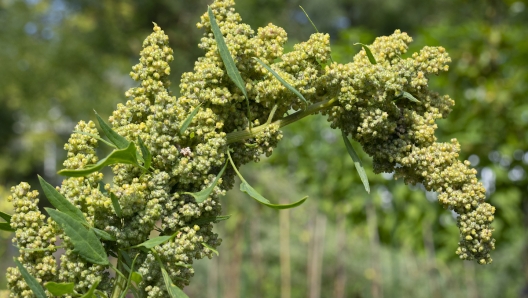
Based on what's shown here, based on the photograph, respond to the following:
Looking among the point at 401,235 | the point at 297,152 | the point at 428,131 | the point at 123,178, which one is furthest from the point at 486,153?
the point at 123,178

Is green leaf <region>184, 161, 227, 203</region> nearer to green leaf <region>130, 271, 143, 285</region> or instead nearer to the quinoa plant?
the quinoa plant

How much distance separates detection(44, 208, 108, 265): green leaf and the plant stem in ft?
0.72

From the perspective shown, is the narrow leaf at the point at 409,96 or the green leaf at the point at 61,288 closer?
the green leaf at the point at 61,288

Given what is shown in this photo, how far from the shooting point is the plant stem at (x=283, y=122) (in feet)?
2.45

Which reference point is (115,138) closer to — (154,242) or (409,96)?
(154,242)

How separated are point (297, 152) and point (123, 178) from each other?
12.4 feet

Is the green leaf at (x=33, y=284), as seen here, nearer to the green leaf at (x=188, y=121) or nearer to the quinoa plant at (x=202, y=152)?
the quinoa plant at (x=202, y=152)

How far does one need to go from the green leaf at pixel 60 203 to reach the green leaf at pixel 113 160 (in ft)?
0.20

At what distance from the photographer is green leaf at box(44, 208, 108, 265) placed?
24.7 inches

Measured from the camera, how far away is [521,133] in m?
3.77

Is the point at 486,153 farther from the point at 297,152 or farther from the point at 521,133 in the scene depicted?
the point at 297,152

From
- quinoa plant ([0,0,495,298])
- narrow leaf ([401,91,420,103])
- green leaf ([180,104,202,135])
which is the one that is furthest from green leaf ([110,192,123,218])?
narrow leaf ([401,91,420,103])

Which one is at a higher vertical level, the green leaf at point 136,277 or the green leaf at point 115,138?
the green leaf at point 115,138

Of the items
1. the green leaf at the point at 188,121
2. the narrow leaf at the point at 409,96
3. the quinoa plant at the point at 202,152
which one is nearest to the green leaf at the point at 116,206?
the quinoa plant at the point at 202,152
